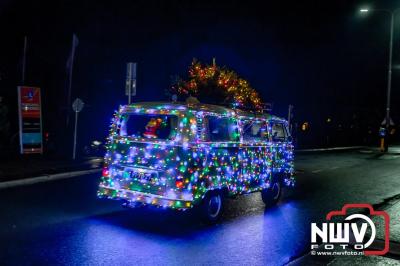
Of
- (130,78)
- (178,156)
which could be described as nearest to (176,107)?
(178,156)

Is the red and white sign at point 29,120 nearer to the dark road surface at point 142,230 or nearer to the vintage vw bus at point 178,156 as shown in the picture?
the dark road surface at point 142,230

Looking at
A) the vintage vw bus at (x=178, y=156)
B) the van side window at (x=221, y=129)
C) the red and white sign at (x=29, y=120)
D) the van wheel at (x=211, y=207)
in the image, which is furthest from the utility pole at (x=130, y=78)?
the van wheel at (x=211, y=207)

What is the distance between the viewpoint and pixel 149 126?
8.16 m

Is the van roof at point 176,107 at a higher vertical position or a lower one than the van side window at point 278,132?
higher

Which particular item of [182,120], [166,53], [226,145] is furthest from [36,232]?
[166,53]

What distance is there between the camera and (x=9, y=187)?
11.5 metres

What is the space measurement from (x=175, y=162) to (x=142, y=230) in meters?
1.31

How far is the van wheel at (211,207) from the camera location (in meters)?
8.02

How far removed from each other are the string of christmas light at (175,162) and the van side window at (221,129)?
0.12ft

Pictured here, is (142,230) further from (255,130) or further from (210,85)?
(210,85)

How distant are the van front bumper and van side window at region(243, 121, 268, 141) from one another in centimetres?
230

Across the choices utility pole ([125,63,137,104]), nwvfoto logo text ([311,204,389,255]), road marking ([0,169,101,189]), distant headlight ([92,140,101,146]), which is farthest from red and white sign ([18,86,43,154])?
nwvfoto logo text ([311,204,389,255])

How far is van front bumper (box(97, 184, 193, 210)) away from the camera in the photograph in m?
7.44

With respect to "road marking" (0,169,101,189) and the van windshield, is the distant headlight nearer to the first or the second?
"road marking" (0,169,101,189)
